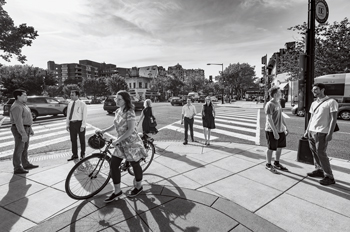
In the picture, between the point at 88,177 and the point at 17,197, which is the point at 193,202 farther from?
the point at 17,197

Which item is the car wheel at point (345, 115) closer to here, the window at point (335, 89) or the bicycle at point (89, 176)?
the window at point (335, 89)

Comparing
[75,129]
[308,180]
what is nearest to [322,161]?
[308,180]

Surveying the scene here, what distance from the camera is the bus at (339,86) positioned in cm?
1454

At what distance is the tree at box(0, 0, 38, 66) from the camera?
16688 mm

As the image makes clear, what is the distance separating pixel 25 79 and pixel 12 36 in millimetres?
33320

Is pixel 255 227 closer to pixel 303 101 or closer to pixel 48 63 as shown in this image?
pixel 303 101

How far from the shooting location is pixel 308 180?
4098 millimetres

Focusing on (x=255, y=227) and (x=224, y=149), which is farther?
(x=224, y=149)

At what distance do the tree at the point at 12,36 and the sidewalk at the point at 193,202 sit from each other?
17.7 m

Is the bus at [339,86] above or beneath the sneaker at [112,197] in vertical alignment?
above

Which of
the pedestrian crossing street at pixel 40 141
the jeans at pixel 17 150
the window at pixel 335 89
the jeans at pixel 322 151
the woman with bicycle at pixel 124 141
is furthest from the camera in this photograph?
the window at pixel 335 89

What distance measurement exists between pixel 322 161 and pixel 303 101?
5.52 ft

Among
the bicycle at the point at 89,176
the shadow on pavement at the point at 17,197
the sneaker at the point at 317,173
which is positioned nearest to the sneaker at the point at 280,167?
the sneaker at the point at 317,173

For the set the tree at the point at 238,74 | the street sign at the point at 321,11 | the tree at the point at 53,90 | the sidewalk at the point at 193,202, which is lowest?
the sidewalk at the point at 193,202
